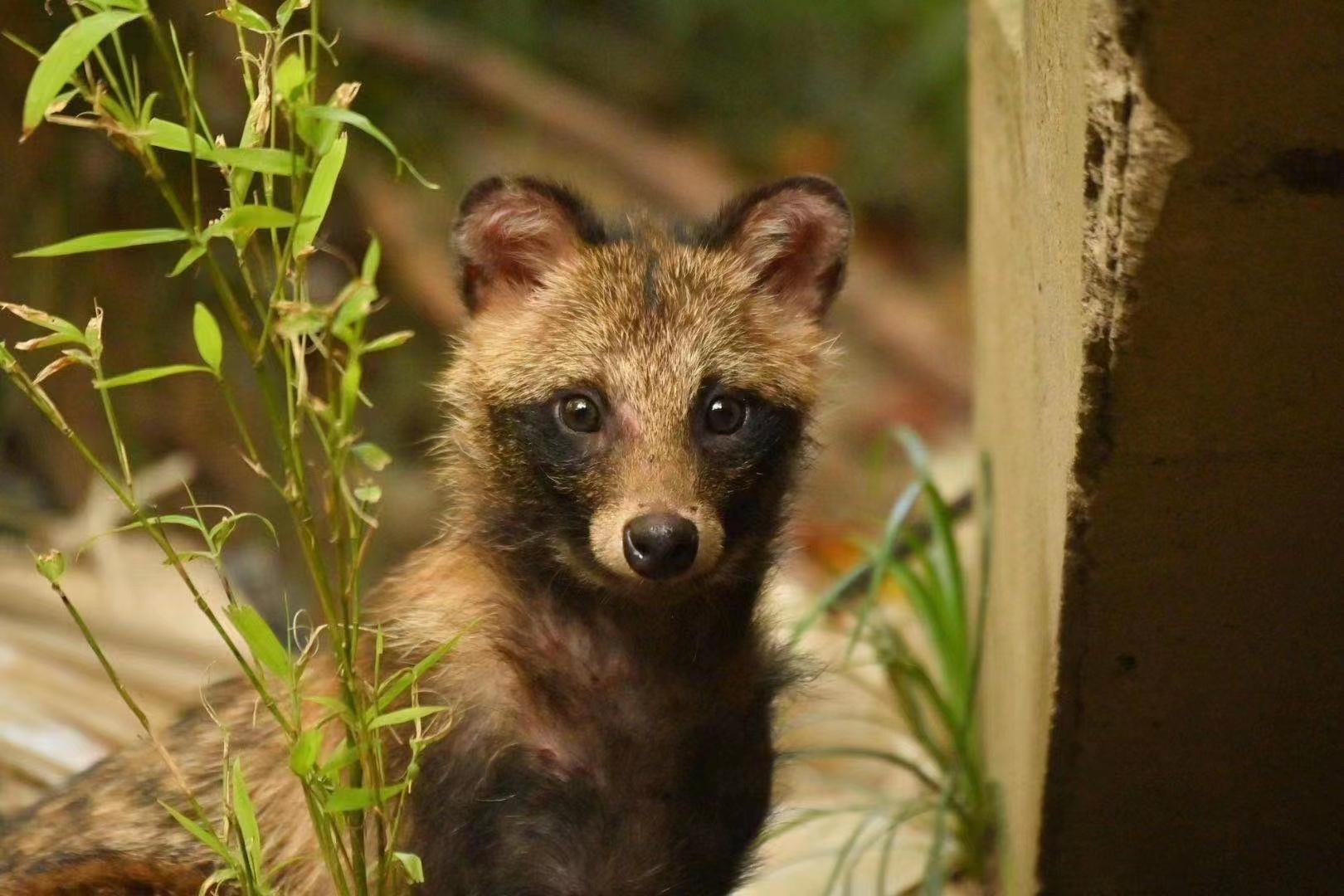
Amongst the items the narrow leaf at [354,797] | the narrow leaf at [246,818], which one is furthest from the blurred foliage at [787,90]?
the narrow leaf at [354,797]

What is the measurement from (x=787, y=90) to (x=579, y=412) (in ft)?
27.2

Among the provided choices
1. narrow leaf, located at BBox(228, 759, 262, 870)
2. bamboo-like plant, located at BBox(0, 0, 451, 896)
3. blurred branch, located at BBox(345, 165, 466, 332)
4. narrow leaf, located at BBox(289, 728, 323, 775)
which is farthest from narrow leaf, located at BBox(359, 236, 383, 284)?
blurred branch, located at BBox(345, 165, 466, 332)

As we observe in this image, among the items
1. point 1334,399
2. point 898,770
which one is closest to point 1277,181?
point 1334,399

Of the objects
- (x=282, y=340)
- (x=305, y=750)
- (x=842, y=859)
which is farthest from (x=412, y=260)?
(x=305, y=750)

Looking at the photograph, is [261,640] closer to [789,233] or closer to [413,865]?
[413,865]

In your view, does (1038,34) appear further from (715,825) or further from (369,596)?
(369,596)

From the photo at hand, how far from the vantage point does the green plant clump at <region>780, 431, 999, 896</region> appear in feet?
15.2

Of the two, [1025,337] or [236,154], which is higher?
[1025,337]

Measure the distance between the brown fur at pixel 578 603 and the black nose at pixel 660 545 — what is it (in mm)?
43

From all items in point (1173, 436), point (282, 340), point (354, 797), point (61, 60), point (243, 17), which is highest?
point (243, 17)

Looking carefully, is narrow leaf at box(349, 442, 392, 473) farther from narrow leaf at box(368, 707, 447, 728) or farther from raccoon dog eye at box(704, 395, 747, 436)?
raccoon dog eye at box(704, 395, 747, 436)

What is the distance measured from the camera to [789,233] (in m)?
4.05

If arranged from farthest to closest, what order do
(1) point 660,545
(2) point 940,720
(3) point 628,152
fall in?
(3) point 628,152, (2) point 940,720, (1) point 660,545

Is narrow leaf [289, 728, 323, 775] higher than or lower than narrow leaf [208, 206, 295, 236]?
lower
